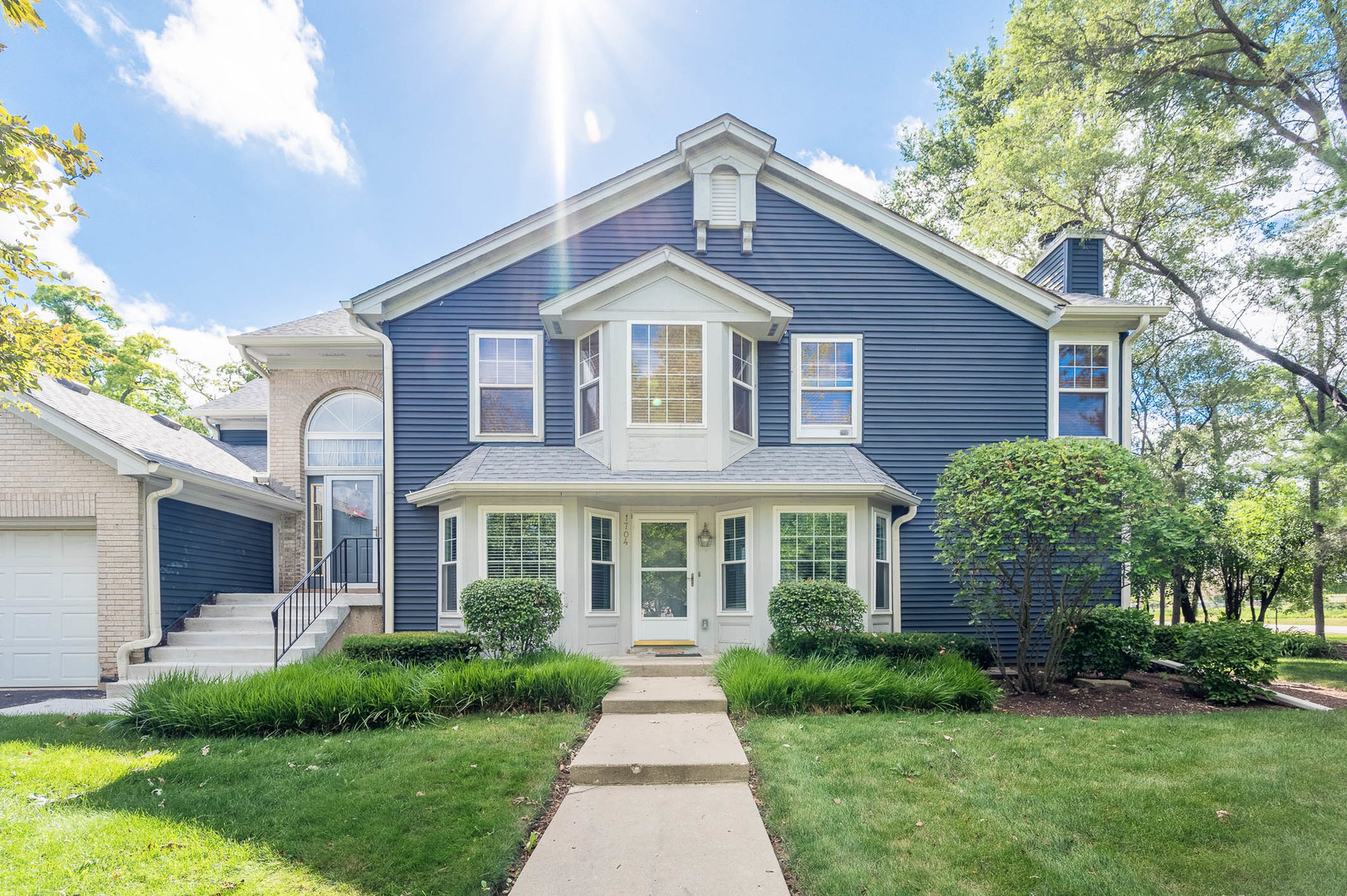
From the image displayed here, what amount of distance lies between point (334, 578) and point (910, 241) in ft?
35.9

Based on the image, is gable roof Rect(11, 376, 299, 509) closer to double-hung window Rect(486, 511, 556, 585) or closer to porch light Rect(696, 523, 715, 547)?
double-hung window Rect(486, 511, 556, 585)

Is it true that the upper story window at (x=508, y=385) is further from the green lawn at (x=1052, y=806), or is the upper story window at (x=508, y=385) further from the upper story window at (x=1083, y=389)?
the upper story window at (x=1083, y=389)

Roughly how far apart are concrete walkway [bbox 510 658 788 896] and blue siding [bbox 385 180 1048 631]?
198 inches

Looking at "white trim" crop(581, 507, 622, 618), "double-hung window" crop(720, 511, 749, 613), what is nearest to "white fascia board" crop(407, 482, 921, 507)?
"white trim" crop(581, 507, 622, 618)

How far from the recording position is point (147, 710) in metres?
6.20

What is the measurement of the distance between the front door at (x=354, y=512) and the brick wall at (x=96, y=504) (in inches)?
116

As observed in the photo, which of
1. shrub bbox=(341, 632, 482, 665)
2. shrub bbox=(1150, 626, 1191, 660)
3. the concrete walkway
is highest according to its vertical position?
shrub bbox=(341, 632, 482, 665)

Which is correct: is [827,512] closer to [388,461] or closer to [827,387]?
[827,387]

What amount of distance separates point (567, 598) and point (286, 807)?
4.79 metres

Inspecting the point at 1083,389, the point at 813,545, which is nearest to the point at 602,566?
the point at 813,545

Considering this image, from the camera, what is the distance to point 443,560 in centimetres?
955

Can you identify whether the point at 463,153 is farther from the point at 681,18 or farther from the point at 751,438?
the point at 751,438

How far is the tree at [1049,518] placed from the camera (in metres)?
7.16

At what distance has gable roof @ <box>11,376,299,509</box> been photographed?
26.7ft
